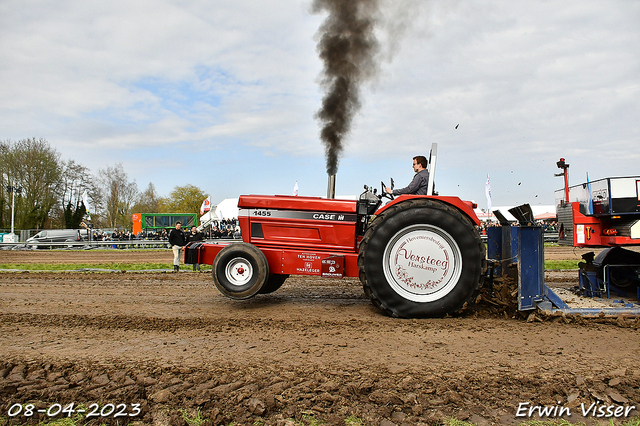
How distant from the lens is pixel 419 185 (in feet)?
17.5

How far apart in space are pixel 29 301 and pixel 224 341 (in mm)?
4210

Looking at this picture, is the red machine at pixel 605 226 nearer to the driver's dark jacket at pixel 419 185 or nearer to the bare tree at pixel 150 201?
the driver's dark jacket at pixel 419 185

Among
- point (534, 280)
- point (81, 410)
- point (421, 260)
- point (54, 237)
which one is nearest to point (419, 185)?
point (421, 260)

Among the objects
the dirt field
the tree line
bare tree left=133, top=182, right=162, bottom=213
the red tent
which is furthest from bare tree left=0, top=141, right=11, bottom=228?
the red tent

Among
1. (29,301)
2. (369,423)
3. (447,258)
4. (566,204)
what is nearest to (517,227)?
(447,258)

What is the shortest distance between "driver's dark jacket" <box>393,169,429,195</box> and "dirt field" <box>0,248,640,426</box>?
155cm

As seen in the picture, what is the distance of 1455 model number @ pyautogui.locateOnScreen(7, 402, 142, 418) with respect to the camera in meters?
2.76

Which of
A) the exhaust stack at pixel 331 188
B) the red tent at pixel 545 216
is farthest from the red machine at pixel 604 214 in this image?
the red tent at pixel 545 216

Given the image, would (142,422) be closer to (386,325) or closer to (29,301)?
(386,325)

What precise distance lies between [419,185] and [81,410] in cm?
407

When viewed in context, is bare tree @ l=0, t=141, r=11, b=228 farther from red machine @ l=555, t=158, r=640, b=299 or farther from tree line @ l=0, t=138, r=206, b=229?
red machine @ l=555, t=158, r=640, b=299

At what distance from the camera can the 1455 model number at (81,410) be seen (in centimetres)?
276

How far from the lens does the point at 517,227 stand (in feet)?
15.6

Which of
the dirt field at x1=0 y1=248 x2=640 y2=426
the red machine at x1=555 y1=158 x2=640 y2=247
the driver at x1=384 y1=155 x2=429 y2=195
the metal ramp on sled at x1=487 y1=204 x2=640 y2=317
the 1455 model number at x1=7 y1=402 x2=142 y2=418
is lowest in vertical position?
the 1455 model number at x1=7 y1=402 x2=142 y2=418
